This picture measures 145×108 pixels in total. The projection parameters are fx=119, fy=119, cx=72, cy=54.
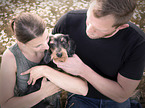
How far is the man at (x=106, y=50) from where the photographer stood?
3.15 ft

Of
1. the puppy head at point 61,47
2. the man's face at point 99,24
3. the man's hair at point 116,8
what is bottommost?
the puppy head at point 61,47

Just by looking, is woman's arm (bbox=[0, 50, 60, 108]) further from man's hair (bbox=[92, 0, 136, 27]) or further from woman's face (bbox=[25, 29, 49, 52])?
man's hair (bbox=[92, 0, 136, 27])

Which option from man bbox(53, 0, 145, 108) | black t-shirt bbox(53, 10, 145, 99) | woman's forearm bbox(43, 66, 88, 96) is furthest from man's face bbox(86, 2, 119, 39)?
woman's forearm bbox(43, 66, 88, 96)

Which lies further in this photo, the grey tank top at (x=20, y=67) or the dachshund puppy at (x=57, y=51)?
the dachshund puppy at (x=57, y=51)

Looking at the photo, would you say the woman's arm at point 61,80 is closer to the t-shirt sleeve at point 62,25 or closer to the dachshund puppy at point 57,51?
the dachshund puppy at point 57,51

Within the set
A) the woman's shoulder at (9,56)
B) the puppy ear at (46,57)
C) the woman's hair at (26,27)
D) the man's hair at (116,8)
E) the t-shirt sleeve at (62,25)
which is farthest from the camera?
the puppy ear at (46,57)

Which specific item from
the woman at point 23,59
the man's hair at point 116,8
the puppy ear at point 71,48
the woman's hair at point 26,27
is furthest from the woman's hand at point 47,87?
the man's hair at point 116,8

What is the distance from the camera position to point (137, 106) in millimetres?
1662

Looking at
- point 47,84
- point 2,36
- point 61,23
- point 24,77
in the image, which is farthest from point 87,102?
point 2,36

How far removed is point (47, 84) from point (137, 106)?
1279 millimetres

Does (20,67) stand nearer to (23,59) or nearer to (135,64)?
(23,59)

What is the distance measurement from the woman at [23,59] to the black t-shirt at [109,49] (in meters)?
0.28

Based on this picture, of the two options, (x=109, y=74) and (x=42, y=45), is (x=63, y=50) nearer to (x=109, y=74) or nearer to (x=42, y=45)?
(x=42, y=45)

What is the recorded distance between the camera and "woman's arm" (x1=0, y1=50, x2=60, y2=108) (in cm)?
125
